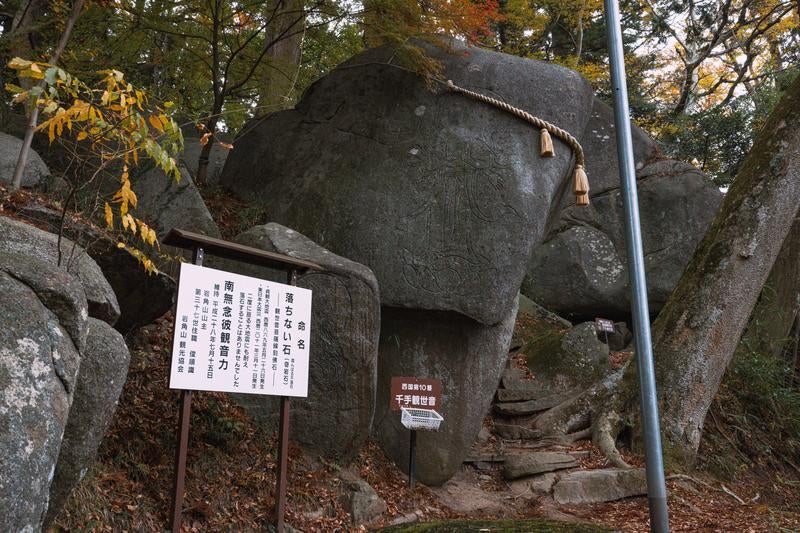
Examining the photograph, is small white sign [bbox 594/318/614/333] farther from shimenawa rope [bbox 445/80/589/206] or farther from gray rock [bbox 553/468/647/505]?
gray rock [bbox 553/468/647/505]

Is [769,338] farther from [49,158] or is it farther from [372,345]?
[49,158]

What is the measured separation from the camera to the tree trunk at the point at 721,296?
7.05 m

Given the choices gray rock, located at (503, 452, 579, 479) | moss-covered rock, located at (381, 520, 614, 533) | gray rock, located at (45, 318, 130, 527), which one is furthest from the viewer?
gray rock, located at (503, 452, 579, 479)

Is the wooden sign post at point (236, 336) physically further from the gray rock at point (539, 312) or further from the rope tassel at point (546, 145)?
the gray rock at point (539, 312)

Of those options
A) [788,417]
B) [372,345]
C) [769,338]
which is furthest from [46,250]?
[769,338]

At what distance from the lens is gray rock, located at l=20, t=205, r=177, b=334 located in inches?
175

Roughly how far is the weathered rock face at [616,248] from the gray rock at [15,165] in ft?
26.4

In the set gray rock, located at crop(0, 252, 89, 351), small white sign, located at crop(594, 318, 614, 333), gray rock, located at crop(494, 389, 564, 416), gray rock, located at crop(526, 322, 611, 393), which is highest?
small white sign, located at crop(594, 318, 614, 333)

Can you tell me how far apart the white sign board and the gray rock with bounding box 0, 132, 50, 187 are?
8.22 feet

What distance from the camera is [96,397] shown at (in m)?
3.34

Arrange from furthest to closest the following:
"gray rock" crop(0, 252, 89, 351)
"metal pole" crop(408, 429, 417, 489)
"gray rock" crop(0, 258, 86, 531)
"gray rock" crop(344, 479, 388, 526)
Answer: "metal pole" crop(408, 429, 417, 489) < "gray rock" crop(344, 479, 388, 526) < "gray rock" crop(0, 252, 89, 351) < "gray rock" crop(0, 258, 86, 531)

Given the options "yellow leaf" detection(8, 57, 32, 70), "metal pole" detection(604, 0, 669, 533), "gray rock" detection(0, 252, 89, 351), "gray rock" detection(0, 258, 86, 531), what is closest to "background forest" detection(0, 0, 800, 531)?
"yellow leaf" detection(8, 57, 32, 70)

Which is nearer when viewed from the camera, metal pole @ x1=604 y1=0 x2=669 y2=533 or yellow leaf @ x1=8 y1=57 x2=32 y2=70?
yellow leaf @ x1=8 y1=57 x2=32 y2=70

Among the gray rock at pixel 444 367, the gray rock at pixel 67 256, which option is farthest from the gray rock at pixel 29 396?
the gray rock at pixel 444 367
